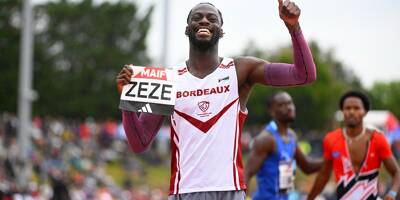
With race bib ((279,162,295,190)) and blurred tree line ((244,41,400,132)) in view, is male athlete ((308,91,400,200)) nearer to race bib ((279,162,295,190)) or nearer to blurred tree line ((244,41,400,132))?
race bib ((279,162,295,190))

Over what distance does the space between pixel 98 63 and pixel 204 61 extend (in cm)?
6089

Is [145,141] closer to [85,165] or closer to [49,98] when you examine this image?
[85,165]

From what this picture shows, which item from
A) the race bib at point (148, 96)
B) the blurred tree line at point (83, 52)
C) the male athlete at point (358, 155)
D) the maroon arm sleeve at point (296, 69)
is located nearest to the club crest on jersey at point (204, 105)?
the race bib at point (148, 96)

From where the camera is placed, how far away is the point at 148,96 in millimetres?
5199

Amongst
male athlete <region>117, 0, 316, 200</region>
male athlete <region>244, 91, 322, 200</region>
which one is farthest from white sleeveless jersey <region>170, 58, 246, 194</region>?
male athlete <region>244, 91, 322, 200</region>

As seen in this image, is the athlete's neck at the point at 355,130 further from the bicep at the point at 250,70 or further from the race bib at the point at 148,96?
the race bib at the point at 148,96

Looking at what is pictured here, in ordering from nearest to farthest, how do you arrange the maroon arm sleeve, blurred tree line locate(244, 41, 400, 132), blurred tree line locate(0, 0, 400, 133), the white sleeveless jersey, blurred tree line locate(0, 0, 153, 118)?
the maroon arm sleeve
the white sleeveless jersey
blurred tree line locate(0, 0, 153, 118)
blurred tree line locate(0, 0, 400, 133)
blurred tree line locate(244, 41, 400, 132)

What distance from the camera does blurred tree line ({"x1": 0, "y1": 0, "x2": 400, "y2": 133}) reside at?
2368 inches

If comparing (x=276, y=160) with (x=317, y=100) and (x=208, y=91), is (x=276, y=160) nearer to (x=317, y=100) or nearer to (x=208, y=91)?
(x=208, y=91)

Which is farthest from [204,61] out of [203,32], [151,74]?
[151,74]

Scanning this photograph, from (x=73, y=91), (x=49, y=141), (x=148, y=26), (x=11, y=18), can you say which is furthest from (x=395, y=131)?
(x=148, y=26)

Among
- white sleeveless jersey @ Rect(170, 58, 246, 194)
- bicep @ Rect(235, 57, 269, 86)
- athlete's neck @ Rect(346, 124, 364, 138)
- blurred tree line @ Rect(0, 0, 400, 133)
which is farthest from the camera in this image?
blurred tree line @ Rect(0, 0, 400, 133)

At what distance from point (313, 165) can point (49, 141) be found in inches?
875

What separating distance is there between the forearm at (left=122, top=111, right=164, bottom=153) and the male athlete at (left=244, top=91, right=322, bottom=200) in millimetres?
3342
